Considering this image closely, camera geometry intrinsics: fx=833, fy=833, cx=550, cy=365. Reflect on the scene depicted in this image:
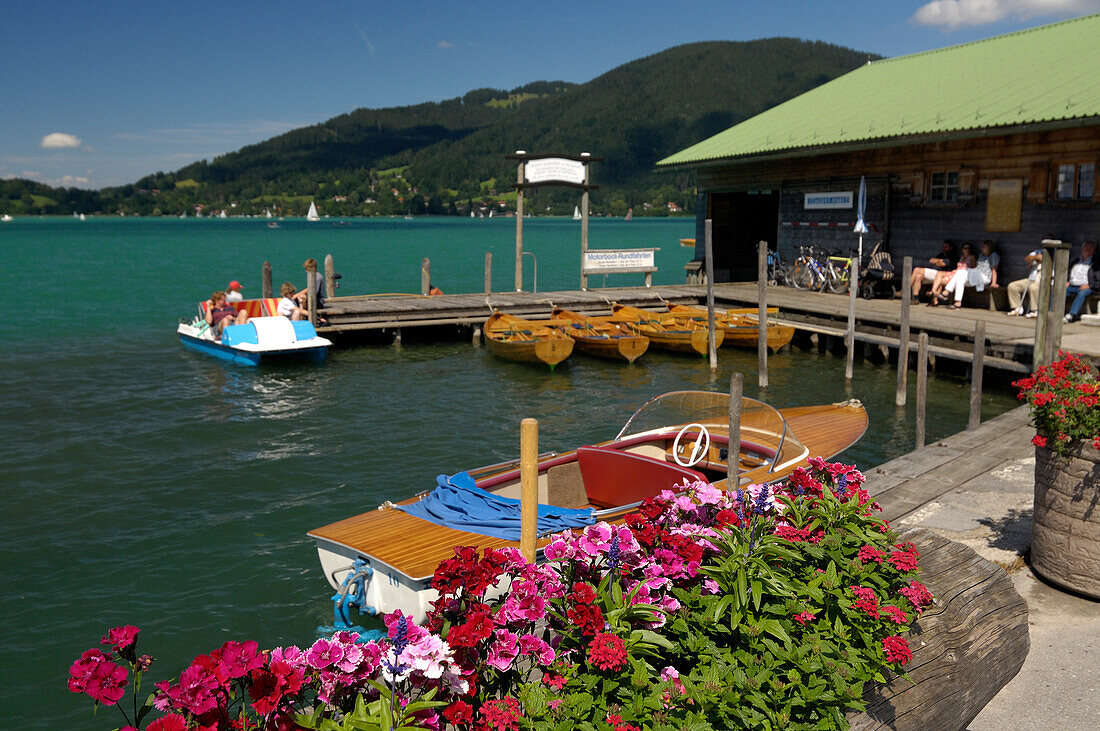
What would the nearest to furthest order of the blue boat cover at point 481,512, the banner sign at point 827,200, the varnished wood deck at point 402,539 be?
the varnished wood deck at point 402,539, the blue boat cover at point 481,512, the banner sign at point 827,200

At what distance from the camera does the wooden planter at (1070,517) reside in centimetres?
586

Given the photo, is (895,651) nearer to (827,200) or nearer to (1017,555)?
(1017,555)

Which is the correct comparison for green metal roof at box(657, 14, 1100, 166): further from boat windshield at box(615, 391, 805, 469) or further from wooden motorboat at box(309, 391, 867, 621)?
boat windshield at box(615, 391, 805, 469)

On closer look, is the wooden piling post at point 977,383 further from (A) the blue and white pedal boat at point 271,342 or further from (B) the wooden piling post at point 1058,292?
(A) the blue and white pedal boat at point 271,342

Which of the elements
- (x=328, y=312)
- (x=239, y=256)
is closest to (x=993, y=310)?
(x=328, y=312)

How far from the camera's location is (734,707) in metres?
3.24

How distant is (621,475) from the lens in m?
9.15

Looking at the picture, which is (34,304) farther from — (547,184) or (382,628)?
(382,628)

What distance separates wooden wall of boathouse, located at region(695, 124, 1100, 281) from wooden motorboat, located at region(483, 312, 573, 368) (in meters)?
9.80

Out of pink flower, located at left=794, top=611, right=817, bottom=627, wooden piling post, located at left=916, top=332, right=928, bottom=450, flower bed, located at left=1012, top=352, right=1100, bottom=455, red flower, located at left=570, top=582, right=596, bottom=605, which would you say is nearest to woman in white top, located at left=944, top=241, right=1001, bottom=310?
wooden piling post, located at left=916, top=332, right=928, bottom=450

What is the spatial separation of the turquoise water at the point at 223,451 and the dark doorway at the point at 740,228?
30.1 feet

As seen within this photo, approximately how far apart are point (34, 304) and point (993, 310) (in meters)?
40.5

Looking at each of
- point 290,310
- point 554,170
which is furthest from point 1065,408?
point 554,170

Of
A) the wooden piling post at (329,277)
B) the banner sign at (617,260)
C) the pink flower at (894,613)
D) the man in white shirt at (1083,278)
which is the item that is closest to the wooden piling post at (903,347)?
the man in white shirt at (1083,278)
